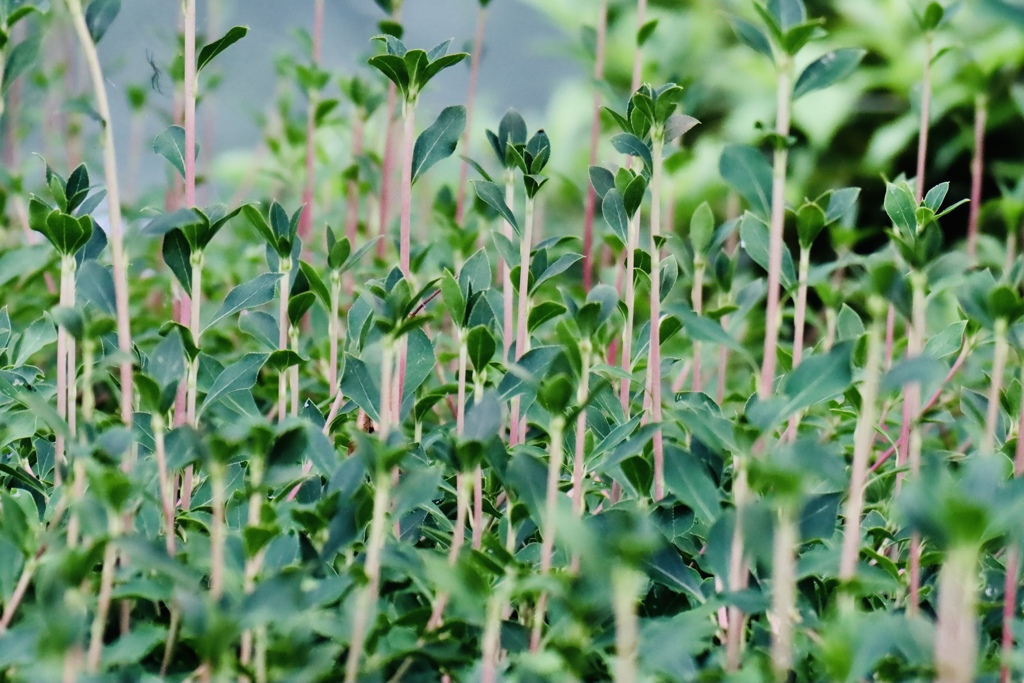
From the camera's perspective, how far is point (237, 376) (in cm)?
58

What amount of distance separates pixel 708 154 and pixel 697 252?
2368 millimetres

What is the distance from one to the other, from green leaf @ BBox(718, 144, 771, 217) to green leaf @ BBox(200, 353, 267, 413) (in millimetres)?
309

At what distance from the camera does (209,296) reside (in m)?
1.25

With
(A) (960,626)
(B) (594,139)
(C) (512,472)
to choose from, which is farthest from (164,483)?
(B) (594,139)

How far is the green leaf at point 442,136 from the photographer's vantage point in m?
0.63

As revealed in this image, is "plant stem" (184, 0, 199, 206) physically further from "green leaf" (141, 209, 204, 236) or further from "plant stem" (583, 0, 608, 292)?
"plant stem" (583, 0, 608, 292)

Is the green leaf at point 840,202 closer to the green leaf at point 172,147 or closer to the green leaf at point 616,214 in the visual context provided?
the green leaf at point 616,214

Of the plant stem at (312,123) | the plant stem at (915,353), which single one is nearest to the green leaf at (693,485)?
the plant stem at (915,353)

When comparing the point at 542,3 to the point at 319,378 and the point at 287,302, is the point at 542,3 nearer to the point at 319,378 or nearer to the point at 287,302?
the point at 319,378

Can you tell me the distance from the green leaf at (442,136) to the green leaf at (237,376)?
171 millimetres

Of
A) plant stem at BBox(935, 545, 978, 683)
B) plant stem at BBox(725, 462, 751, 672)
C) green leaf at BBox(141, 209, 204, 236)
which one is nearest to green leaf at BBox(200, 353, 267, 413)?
green leaf at BBox(141, 209, 204, 236)

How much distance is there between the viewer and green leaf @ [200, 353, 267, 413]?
0.58 metres

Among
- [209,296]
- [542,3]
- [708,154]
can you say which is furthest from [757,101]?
[209,296]

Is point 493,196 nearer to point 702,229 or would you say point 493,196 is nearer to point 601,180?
point 601,180
